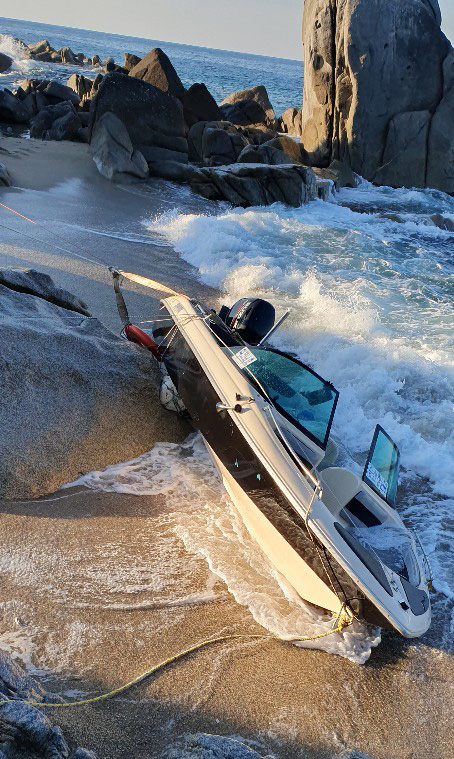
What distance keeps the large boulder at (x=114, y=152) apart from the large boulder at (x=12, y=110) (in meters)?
6.39

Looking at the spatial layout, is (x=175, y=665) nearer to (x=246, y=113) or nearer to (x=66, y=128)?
(x=66, y=128)

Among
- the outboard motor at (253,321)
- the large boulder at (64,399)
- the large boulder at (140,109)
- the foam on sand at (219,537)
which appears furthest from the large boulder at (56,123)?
the foam on sand at (219,537)

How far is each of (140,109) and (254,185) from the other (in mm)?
4566

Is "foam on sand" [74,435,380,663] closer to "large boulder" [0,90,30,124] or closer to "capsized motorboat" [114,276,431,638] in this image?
"capsized motorboat" [114,276,431,638]

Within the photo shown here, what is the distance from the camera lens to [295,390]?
5.97 metres

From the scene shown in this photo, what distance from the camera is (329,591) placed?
4.56m

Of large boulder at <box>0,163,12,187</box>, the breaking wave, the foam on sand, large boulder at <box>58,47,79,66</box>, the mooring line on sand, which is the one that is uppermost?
large boulder at <box>58,47,79,66</box>

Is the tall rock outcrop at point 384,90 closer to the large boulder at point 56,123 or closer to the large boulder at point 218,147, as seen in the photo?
the large boulder at point 218,147

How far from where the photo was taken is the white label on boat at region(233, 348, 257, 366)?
5.90 meters

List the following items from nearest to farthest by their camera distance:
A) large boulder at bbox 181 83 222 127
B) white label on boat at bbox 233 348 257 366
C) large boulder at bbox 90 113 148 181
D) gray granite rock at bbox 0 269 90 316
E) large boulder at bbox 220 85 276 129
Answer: white label on boat at bbox 233 348 257 366 < gray granite rock at bbox 0 269 90 316 < large boulder at bbox 90 113 148 181 < large boulder at bbox 181 83 222 127 < large boulder at bbox 220 85 276 129

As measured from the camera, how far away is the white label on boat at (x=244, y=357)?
19.4ft

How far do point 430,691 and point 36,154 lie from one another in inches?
714

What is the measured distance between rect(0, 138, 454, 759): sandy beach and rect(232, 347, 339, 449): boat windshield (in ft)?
3.08

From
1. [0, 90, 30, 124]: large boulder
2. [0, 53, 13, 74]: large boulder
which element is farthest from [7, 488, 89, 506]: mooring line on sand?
[0, 53, 13, 74]: large boulder
